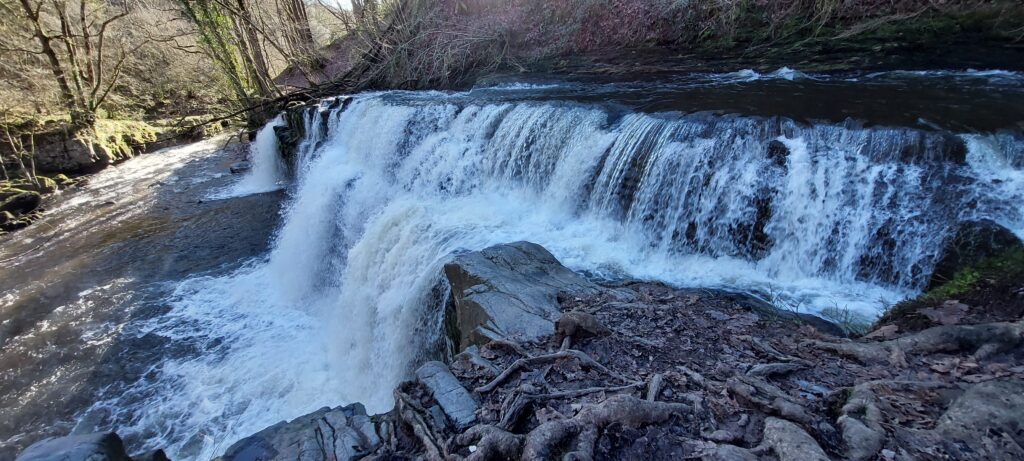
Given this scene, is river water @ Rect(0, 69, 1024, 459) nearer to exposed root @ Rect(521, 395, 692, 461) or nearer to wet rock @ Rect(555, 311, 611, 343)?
wet rock @ Rect(555, 311, 611, 343)

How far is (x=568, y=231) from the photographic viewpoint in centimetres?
676

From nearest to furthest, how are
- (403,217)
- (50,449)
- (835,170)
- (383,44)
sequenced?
(50,449) → (835,170) → (403,217) → (383,44)

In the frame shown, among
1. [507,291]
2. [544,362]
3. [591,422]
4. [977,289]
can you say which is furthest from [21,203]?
[977,289]

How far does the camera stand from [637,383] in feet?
9.18

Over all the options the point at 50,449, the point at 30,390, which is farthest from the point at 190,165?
the point at 50,449

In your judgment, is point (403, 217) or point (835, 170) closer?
point (835, 170)

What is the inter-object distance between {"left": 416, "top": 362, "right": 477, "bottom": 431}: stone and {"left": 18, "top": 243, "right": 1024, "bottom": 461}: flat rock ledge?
0.01 meters

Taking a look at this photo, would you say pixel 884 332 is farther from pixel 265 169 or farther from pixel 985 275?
pixel 265 169

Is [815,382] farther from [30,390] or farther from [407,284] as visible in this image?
[30,390]

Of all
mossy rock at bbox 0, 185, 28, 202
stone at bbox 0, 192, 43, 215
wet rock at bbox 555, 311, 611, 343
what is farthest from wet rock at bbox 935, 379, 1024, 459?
mossy rock at bbox 0, 185, 28, 202

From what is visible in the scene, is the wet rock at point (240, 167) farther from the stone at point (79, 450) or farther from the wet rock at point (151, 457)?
the stone at point (79, 450)

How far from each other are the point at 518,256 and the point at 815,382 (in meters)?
3.06

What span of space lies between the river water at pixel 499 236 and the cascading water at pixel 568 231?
0.03 m

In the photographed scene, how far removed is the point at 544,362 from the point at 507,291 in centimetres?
129
